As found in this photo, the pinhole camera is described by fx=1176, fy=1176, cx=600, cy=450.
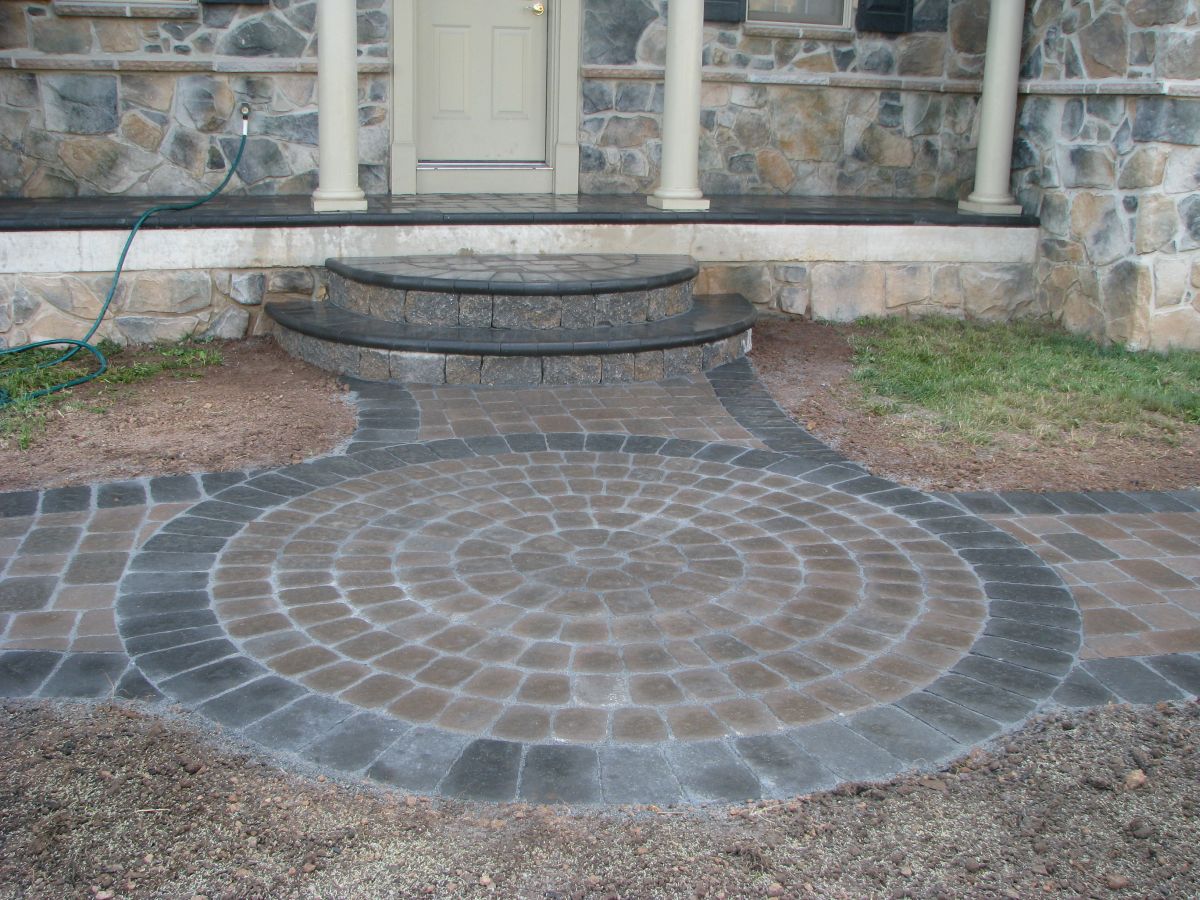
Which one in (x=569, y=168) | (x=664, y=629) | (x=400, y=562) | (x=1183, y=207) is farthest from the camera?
(x=569, y=168)

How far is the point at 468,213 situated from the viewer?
6.93 meters

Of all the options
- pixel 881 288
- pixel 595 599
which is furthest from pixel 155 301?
pixel 881 288

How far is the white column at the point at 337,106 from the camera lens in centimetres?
657

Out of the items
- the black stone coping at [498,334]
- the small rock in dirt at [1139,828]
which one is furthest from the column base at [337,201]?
the small rock in dirt at [1139,828]

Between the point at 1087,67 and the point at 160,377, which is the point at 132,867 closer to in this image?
the point at 160,377

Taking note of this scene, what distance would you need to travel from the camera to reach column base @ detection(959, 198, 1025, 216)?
25.1ft

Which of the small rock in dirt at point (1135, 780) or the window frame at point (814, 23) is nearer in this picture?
the small rock in dirt at point (1135, 780)

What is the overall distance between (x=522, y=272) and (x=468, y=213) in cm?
78

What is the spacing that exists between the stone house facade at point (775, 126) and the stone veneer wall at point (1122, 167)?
0.04ft

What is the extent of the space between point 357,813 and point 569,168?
644cm

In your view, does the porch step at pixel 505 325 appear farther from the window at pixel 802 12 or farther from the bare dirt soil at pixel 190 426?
the window at pixel 802 12

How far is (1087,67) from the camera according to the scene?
703 centimetres

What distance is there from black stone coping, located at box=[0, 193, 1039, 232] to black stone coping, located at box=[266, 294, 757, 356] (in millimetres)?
567

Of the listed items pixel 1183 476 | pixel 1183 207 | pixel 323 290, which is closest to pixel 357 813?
pixel 1183 476
